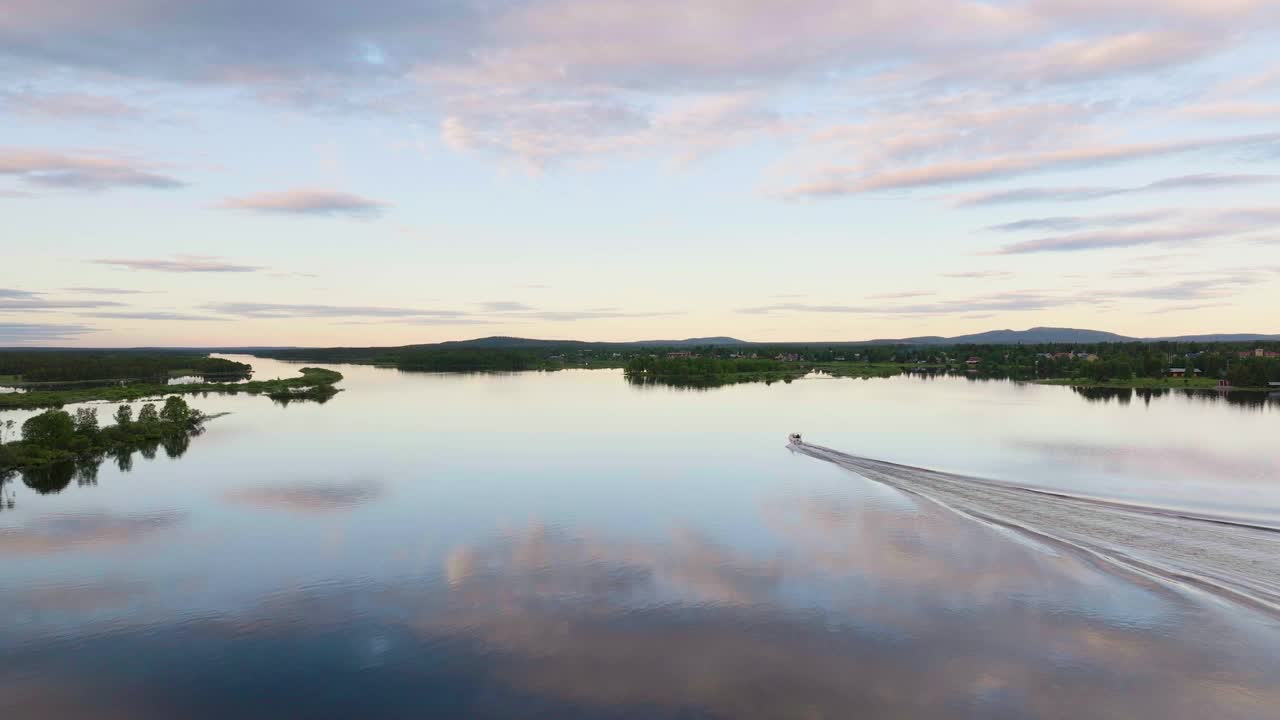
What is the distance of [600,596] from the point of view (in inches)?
912

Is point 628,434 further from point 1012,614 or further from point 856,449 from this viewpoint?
point 1012,614

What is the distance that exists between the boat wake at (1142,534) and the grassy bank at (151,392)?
264 feet

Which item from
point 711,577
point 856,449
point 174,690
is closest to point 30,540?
point 174,690

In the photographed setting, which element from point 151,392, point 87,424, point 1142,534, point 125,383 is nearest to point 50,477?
point 87,424

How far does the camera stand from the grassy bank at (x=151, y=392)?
262 feet

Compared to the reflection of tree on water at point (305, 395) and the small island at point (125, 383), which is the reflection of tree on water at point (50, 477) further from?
the reflection of tree on water at point (305, 395)

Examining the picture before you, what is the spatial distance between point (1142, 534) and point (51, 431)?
5995cm

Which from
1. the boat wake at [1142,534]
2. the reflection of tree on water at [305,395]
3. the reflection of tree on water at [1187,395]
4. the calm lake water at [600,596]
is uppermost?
the reflection of tree on water at [1187,395]

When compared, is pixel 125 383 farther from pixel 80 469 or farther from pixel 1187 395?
pixel 1187 395

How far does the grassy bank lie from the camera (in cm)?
7988

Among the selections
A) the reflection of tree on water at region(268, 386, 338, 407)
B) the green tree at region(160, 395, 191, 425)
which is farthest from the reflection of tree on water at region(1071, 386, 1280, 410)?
the green tree at region(160, 395, 191, 425)

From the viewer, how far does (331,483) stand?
40.5 metres

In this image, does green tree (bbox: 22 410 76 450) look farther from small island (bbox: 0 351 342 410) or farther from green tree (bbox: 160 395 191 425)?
small island (bbox: 0 351 342 410)

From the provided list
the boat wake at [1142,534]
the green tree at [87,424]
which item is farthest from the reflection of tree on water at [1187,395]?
the green tree at [87,424]
